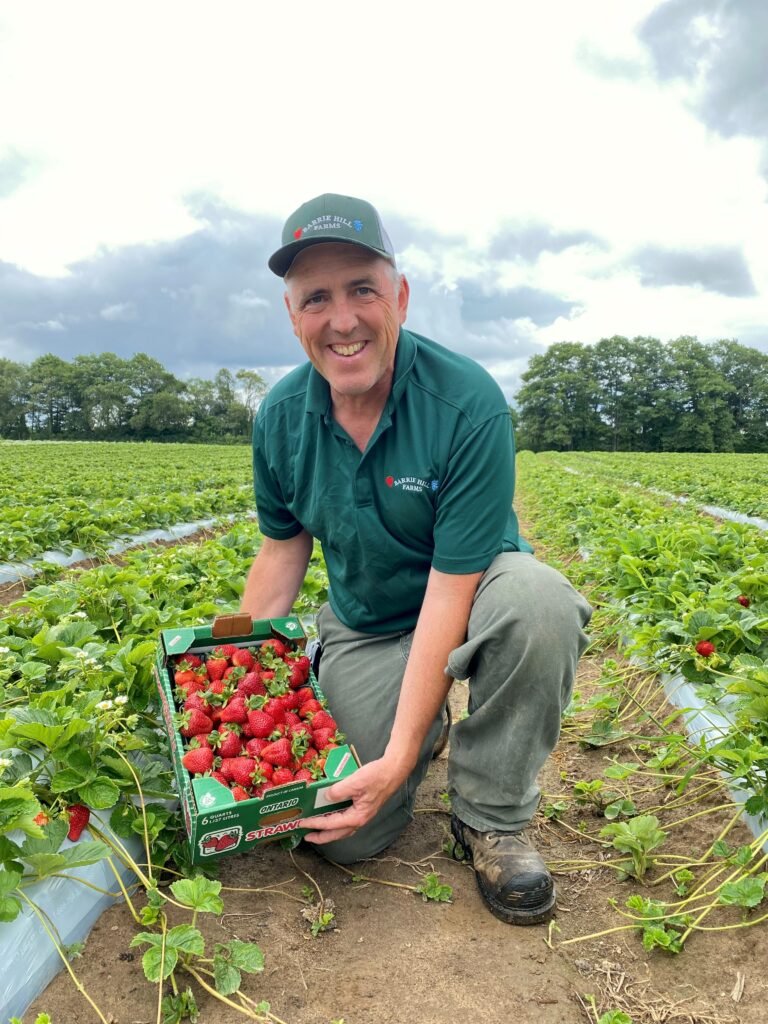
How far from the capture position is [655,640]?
3.26m

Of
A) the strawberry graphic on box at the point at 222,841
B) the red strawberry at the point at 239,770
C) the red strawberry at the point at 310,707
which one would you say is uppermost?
the red strawberry at the point at 310,707

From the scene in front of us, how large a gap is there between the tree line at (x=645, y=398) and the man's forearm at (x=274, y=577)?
221 ft

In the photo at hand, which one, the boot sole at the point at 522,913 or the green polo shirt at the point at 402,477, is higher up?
the green polo shirt at the point at 402,477

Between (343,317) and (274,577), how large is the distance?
1.08 meters

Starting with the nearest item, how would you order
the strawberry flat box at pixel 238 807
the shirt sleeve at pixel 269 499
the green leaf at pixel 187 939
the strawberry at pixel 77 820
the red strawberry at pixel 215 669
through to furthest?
the green leaf at pixel 187 939
the strawberry flat box at pixel 238 807
the strawberry at pixel 77 820
the red strawberry at pixel 215 669
the shirt sleeve at pixel 269 499

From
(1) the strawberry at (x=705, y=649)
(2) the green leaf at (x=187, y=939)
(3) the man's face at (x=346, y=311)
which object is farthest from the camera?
(1) the strawberry at (x=705, y=649)

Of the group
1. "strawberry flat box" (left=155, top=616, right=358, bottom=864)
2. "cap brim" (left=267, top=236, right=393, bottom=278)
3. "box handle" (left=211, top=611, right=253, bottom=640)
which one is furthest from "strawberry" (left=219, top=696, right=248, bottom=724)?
"cap brim" (left=267, top=236, right=393, bottom=278)

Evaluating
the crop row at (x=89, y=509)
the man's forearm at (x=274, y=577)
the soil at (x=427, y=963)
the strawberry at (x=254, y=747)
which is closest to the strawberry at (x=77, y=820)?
the soil at (x=427, y=963)

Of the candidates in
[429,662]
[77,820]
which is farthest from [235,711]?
[429,662]

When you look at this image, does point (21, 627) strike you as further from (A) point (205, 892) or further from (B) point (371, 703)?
(A) point (205, 892)

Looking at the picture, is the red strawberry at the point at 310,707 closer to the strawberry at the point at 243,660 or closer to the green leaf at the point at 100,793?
the strawberry at the point at 243,660

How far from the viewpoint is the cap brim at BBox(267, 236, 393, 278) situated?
206 centimetres

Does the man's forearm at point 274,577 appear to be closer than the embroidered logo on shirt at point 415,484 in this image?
No

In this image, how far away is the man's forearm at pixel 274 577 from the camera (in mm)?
2678
